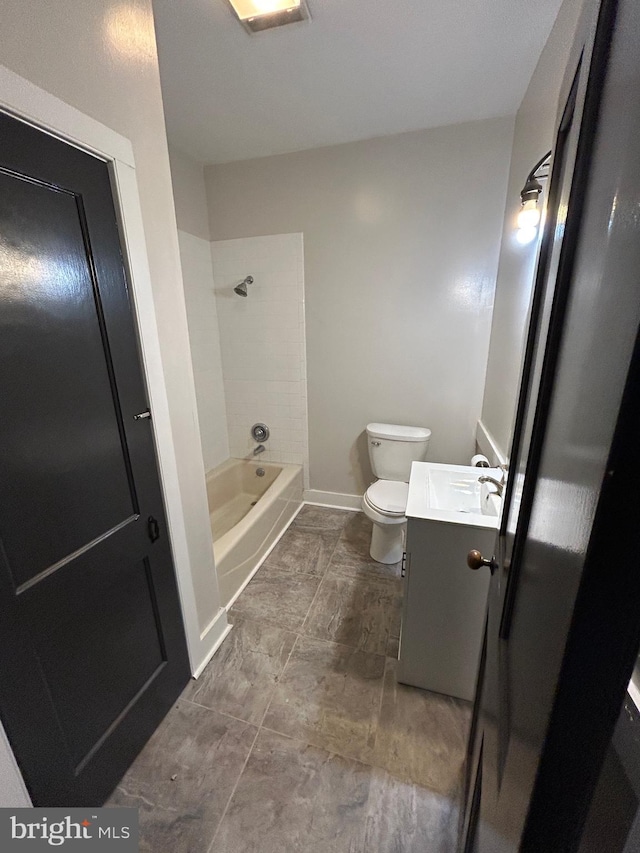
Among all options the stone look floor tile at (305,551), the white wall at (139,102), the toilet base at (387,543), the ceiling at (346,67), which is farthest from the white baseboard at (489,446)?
the ceiling at (346,67)

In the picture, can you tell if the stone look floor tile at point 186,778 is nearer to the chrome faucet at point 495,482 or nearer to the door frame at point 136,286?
the door frame at point 136,286

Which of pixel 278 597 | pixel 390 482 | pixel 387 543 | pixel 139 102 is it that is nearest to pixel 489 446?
pixel 390 482

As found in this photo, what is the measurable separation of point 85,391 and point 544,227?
119 centimetres

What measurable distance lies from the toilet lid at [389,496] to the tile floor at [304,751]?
54 centimetres

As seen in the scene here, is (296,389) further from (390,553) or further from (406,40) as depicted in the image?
(406,40)

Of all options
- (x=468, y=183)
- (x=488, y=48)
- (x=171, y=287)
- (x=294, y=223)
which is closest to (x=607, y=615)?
(x=171, y=287)

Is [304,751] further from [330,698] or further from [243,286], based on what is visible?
[243,286]

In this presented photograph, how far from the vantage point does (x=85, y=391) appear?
3.16ft

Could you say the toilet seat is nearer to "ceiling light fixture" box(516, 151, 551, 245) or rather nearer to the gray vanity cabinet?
the gray vanity cabinet

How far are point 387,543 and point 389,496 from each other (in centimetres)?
31

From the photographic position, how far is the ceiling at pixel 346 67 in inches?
51.3

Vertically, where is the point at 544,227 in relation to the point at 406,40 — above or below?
below

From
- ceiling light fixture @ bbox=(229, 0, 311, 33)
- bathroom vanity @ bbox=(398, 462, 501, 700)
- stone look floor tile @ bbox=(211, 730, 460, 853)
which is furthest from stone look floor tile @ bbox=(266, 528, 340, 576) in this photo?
ceiling light fixture @ bbox=(229, 0, 311, 33)

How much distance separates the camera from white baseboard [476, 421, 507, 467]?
1.73m
